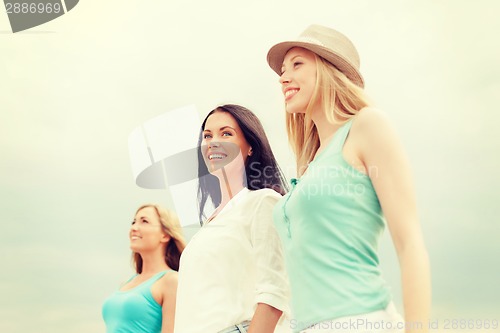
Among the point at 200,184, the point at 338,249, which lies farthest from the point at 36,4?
the point at 338,249

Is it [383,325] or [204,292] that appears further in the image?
[204,292]

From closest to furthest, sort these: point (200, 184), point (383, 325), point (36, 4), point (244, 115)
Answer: point (383, 325)
point (244, 115)
point (200, 184)
point (36, 4)

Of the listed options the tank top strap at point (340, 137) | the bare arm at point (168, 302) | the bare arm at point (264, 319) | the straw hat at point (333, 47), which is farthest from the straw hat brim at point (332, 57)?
the bare arm at point (168, 302)

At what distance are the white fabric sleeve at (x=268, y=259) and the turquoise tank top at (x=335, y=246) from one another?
44cm

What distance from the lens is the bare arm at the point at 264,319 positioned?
2531 mm

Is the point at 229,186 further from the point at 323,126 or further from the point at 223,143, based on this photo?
the point at 323,126

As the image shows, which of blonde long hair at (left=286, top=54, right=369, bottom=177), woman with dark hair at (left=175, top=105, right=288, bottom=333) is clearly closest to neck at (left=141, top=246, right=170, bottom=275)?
woman with dark hair at (left=175, top=105, right=288, bottom=333)

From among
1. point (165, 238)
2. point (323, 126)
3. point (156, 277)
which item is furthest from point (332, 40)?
point (165, 238)

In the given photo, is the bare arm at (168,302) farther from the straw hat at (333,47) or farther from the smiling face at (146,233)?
the straw hat at (333,47)

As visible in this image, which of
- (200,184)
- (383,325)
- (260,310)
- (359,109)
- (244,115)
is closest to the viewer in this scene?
(383,325)

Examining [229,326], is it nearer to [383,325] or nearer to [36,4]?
[383,325]

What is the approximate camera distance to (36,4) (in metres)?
6.80

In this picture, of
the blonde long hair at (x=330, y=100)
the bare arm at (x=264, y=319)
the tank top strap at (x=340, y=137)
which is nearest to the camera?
the tank top strap at (x=340, y=137)

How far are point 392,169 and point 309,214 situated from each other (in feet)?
1.00
